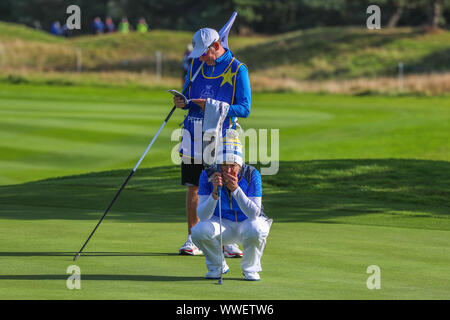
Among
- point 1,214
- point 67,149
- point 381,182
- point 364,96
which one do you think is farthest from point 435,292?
point 364,96

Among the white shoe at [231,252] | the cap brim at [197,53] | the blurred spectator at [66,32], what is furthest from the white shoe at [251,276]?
the blurred spectator at [66,32]

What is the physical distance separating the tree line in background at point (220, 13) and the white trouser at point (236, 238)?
255 ft

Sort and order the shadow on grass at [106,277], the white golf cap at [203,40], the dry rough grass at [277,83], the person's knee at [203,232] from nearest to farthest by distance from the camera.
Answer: the shadow on grass at [106,277] < the person's knee at [203,232] < the white golf cap at [203,40] < the dry rough grass at [277,83]

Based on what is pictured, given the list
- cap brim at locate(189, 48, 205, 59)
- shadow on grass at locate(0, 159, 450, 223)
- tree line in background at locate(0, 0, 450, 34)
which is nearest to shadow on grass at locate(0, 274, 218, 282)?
cap brim at locate(189, 48, 205, 59)

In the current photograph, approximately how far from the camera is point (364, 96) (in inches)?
1786

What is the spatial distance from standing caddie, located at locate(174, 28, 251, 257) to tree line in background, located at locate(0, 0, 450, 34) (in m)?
76.6

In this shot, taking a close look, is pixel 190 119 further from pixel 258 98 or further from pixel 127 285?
pixel 258 98

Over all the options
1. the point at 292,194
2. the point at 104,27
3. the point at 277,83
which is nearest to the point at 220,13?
the point at 104,27

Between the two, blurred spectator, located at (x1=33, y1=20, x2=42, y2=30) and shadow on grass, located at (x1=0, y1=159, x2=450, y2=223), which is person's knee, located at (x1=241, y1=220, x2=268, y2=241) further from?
blurred spectator, located at (x1=33, y1=20, x2=42, y2=30)

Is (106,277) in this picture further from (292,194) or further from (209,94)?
(292,194)

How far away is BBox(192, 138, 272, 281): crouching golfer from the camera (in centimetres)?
771

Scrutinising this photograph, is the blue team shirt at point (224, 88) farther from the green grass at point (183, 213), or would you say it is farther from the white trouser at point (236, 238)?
the green grass at point (183, 213)

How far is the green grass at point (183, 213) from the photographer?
7.54 metres

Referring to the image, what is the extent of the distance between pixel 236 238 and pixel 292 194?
727 cm
